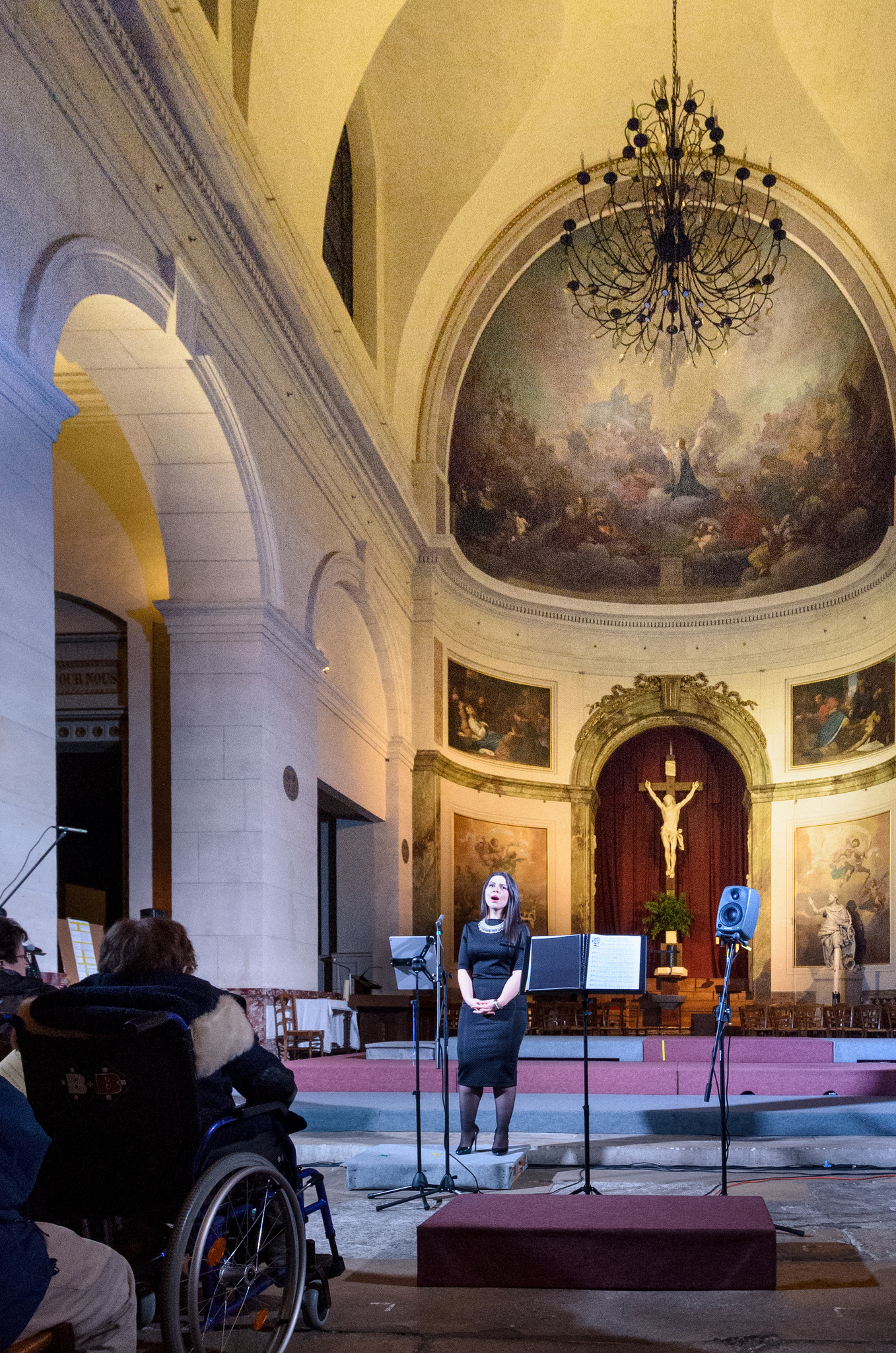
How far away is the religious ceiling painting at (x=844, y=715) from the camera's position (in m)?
20.3

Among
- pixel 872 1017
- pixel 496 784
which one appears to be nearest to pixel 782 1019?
pixel 872 1017

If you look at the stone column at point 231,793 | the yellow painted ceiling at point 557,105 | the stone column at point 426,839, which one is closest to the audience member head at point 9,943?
the stone column at point 231,793

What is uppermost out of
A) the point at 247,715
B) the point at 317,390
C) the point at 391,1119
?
the point at 317,390

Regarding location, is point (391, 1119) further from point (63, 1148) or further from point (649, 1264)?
point (63, 1148)

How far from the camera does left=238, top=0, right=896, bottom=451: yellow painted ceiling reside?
16219mm

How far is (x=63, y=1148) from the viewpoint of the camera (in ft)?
11.1

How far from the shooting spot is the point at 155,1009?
3.33 meters

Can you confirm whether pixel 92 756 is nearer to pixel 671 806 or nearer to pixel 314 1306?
pixel 314 1306

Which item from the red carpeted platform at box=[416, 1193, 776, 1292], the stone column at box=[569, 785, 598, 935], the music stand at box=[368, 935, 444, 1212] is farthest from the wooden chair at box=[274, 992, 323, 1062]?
the stone column at box=[569, 785, 598, 935]

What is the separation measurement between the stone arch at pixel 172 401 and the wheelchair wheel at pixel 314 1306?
5334mm

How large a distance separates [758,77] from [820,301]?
3.83m

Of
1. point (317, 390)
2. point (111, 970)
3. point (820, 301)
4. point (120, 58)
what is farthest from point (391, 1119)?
point (820, 301)

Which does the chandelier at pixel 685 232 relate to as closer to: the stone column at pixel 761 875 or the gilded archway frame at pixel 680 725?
the gilded archway frame at pixel 680 725

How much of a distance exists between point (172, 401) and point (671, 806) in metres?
14.7
